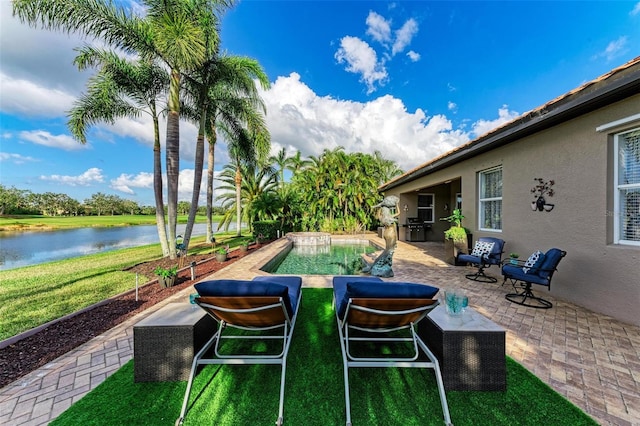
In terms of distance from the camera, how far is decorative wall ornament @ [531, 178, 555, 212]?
207 inches

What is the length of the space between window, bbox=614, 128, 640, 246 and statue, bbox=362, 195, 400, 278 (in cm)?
376

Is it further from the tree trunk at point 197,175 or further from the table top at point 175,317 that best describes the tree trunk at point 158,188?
the table top at point 175,317

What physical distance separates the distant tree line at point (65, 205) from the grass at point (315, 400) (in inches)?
1343

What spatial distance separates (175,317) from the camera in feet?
8.88

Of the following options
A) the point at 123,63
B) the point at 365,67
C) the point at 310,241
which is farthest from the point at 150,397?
the point at 365,67

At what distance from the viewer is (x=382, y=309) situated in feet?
7.71

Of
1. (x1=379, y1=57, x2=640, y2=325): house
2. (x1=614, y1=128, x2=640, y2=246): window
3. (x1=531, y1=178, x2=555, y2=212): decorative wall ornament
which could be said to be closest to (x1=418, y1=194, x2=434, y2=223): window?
(x1=379, y1=57, x2=640, y2=325): house

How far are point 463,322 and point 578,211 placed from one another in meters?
4.22

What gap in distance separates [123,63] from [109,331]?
30.5 feet

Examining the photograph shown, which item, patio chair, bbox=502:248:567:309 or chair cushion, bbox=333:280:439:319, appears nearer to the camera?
chair cushion, bbox=333:280:439:319

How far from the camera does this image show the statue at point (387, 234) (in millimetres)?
6301

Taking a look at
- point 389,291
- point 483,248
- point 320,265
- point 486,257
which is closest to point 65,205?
point 320,265

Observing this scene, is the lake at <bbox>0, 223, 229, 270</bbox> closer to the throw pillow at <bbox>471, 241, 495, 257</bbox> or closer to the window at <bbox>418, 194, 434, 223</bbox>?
the window at <bbox>418, 194, 434, 223</bbox>

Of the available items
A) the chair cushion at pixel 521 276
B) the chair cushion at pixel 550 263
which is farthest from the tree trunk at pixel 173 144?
the chair cushion at pixel 550 263
